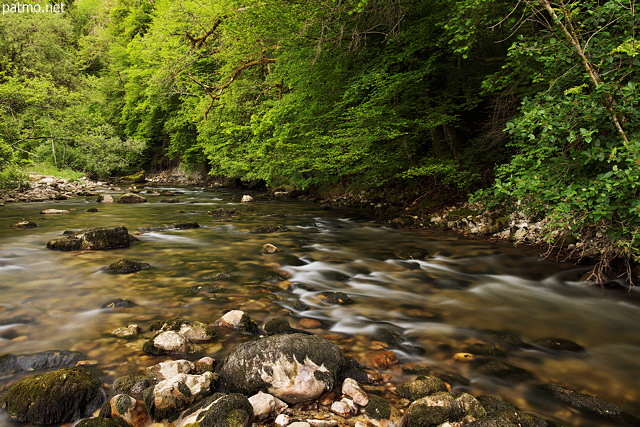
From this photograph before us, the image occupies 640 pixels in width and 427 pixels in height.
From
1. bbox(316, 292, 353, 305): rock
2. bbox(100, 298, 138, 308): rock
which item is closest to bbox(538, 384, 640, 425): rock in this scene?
bbox(316, 292, 353, 305): rock

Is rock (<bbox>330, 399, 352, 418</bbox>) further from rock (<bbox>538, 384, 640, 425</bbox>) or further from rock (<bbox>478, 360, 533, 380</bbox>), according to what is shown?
rock (<bbox>538, 384, 640, 425</bbox>)

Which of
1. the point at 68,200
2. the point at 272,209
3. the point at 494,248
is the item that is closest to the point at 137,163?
the point at 68,200

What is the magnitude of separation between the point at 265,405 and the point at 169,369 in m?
0.97

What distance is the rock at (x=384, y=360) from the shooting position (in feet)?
11.3

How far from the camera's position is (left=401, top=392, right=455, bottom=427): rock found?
2543 millimetres

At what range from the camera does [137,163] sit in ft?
120

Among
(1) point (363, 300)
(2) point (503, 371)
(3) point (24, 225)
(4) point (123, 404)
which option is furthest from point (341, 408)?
(3) point (24, 225)

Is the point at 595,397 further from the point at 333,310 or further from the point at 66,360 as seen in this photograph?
the point at 66,360

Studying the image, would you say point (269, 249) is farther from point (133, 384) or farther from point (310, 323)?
point (133, 384)

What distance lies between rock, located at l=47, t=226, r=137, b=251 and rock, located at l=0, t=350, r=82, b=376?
445 cm

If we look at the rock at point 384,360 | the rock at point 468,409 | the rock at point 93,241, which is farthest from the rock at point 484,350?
the rock at point 93,241

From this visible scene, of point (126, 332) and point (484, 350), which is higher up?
point (126, 332)

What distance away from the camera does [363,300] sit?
17.5 feet

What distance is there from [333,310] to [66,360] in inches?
118
